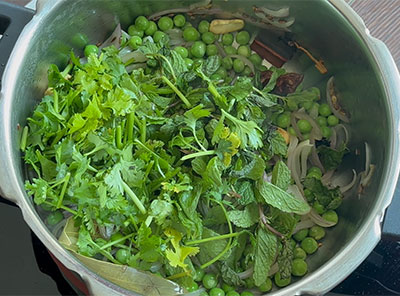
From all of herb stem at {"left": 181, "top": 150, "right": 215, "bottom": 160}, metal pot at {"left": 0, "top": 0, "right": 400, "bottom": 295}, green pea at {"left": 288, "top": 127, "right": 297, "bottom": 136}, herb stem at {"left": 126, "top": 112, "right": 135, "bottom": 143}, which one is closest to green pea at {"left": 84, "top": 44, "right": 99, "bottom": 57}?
metal pot at {"left": 0, "top": 0, "right": 400, "bottom": 295}

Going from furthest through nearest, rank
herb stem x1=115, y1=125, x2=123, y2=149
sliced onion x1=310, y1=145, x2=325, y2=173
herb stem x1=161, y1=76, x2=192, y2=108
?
1. sliced onion x1=310, y1=145, x2=325, y2=173
2. herb stem x1=161, y1=76, x2=192, y2=108
3. herb stem x1=115, y1=125, x2=123, y2=149

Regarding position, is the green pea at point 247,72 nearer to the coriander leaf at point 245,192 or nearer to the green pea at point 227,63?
the green pea at point 227,63

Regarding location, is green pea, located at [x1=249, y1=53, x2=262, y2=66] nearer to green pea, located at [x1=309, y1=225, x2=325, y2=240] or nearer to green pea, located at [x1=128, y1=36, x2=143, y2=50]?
green pea, located at [x1=128, y1=36, x2=143, y2=50]

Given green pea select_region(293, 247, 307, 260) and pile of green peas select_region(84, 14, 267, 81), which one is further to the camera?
pile of green peas select_region(84, 14, 267, 81)

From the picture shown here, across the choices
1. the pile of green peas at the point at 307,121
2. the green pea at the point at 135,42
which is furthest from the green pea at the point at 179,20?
the pile of green peas at the point at 307,121

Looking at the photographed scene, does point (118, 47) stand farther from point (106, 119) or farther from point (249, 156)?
point (249, 156)

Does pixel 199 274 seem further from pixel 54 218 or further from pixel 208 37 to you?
pixel 208 37

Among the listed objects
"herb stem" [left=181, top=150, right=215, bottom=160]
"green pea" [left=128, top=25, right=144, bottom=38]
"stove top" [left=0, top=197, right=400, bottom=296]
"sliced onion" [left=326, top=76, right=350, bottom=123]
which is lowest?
"stove top" [left=0, top=197, right=400, bottom=296]
